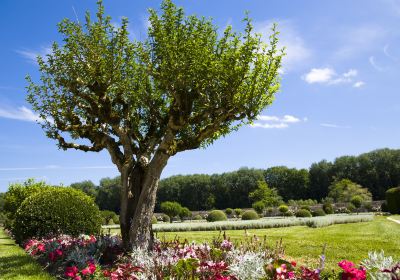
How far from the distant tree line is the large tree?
7360 centimetres

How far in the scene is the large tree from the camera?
10328 millimetres

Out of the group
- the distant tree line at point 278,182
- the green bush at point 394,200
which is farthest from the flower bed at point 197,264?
the distant tree line at point 278,182

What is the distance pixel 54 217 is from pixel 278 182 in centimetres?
8126

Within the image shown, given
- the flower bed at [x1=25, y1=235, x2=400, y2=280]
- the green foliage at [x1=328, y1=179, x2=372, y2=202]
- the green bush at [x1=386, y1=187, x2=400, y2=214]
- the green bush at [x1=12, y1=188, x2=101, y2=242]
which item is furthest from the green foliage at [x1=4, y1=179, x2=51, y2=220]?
the green foliage at [x1=328, y1=179, x2=372, y2=202]

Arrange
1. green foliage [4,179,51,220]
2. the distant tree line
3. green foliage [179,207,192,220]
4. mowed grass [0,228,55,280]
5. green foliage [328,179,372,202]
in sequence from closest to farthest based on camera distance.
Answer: mowed grass [0,228,55,280], green foliage [4,179,51,220], green foliage [179,207,192,220], green foliage [328,179,372,202], the distant tree line

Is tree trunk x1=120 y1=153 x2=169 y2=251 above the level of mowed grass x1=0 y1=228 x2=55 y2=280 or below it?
above

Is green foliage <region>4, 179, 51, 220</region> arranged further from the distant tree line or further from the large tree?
the distant tree line

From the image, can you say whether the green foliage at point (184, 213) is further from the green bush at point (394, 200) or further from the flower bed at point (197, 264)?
the flower bed at point (197, 264)

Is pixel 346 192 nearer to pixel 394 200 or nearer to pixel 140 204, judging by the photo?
pixel 394 200

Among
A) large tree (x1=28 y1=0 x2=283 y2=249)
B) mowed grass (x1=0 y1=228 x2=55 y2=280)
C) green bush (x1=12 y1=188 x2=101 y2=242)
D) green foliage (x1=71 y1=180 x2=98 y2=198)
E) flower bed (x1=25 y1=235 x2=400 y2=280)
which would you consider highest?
green foliage (x1=71 y1=180 x2=98 y2=198)

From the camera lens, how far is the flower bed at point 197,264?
4379 mm

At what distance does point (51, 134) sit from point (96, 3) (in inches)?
162

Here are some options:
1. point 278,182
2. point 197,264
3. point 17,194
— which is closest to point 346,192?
point 278,182

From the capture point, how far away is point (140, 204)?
412 inches
